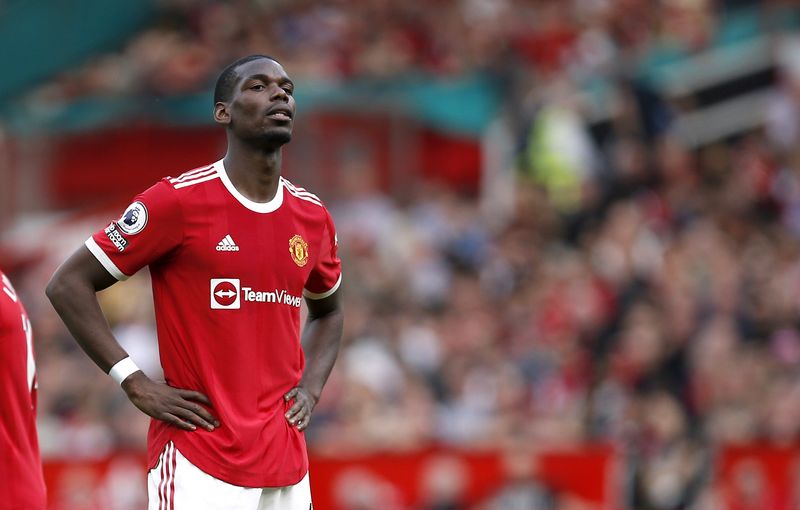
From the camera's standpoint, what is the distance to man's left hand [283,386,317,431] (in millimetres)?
6039

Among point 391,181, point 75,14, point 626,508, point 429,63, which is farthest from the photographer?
point 75,14

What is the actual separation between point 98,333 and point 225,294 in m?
0.49

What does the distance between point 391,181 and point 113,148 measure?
10.1 ft

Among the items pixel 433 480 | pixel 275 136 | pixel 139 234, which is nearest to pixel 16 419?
pixel 139 234

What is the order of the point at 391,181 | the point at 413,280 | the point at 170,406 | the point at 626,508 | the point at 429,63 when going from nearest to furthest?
the point at 170,406, the point at 626,508, the point at 413,280, the point at 391,181, the point at 429,63

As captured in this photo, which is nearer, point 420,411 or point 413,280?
point 420,411

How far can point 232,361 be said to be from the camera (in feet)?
19.2

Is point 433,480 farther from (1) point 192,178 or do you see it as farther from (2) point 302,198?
(1) point 192,178

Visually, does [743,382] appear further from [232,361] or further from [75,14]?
[75,14]

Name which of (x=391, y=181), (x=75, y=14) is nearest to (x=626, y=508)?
(x=391, y=181)

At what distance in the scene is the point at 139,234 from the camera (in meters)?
5.79

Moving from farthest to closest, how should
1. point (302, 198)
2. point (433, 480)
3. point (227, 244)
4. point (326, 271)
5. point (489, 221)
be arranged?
point (489, 221) < point (433, 480) < point (326, 271) < point (302, 198) < point (227, 244)

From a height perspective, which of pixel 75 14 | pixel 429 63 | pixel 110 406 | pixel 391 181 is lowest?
pixel 110 406

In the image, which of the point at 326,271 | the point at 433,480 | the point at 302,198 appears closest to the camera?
the point at 302,198
